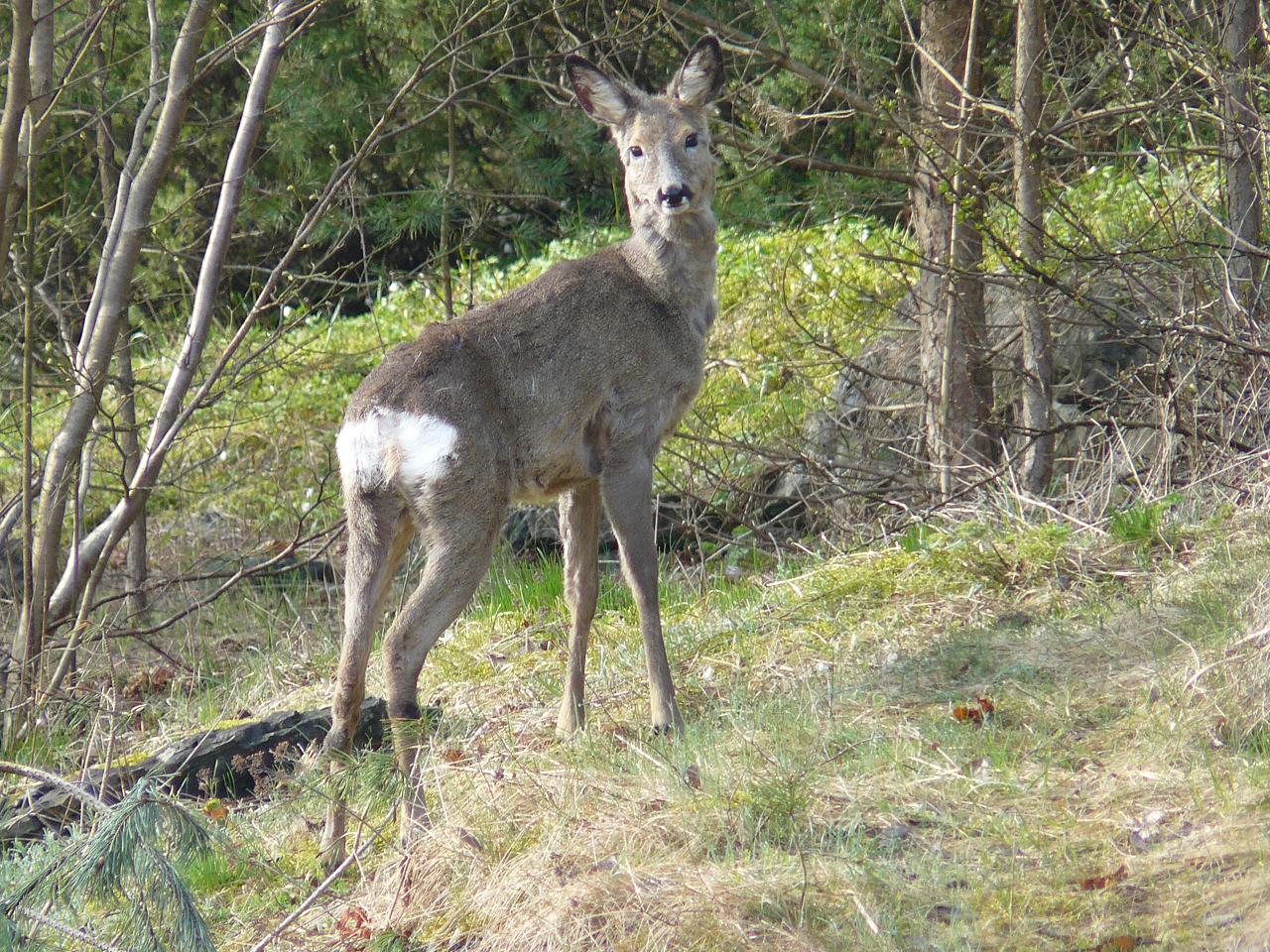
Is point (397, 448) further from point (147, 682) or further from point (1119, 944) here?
point (147, 682)

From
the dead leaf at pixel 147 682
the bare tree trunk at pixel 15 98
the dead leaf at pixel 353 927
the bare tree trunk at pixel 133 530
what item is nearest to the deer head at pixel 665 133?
the bare tree trunk at pixel 15 98

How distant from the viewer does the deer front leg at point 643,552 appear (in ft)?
19.5

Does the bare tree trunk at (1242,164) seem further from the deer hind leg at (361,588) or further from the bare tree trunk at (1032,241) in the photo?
the deer hind leg at (361,588)

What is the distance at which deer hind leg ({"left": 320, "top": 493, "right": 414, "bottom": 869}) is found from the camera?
5.29 metres

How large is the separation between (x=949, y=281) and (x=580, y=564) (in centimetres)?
311

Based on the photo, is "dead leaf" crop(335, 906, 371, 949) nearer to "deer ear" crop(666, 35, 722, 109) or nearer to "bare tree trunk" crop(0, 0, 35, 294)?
"bare tree trunk" crop(0, 0, 35, 294)

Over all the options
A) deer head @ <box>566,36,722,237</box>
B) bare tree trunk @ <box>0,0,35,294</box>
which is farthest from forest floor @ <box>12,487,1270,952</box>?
bare tree trunk @ <box>0,0,35,294</box>

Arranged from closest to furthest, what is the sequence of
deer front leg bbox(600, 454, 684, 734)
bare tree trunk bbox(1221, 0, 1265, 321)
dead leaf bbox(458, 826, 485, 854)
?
dead leaf bbox(458, 826, 485, 854)
deer front leg bbox(600, 454, 684, 734)
bare tree trunk bbox(1221, 0, 1265, 321)

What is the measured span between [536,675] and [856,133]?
6699 mm

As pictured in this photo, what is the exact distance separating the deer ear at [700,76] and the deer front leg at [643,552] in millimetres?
1798

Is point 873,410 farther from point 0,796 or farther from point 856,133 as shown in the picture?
point 0,796

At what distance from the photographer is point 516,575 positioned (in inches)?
342

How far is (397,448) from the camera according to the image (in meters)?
5.41

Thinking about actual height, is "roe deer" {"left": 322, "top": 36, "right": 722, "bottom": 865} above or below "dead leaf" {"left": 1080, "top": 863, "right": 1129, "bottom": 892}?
above
